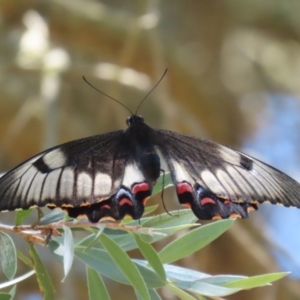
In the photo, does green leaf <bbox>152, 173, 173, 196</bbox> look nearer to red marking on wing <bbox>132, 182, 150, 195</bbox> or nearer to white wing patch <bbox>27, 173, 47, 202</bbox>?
red marking on wing <bbox>132, 182, 150, 195</bbox>

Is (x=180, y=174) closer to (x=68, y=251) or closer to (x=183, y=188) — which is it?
(x=183, y=188)

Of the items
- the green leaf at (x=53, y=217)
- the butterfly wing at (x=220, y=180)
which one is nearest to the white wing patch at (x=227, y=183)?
the butterfly wing at (x=220, y=180)

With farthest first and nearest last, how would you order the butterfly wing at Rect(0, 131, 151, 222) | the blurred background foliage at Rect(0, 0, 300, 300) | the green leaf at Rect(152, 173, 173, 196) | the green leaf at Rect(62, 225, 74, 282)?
the blurred background foliage at Rect(0, 0, 300, 300), the green leaf at Rect(152, 173, 173, 196), the butterfly wing at Rect(0, 131, 151, 222), the green leaf at Rect(62, 225, 74, 282)

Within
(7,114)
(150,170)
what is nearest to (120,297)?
(7,114)

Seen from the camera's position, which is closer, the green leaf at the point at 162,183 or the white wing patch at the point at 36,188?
the white wing patch at the point at 36,188

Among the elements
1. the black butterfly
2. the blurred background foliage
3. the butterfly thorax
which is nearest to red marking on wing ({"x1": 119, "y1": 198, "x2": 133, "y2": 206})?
the black butterfly

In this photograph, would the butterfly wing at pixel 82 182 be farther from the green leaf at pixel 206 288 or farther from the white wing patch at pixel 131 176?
the green leaf at pixel 206 288
